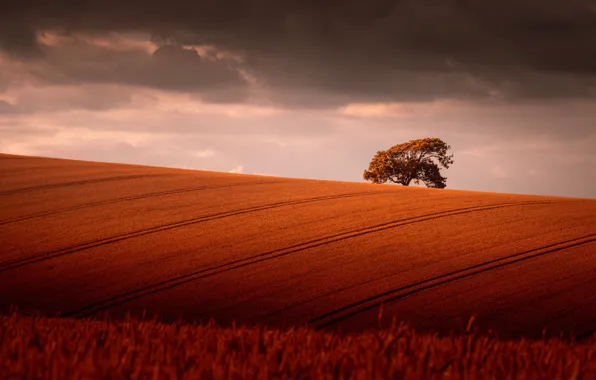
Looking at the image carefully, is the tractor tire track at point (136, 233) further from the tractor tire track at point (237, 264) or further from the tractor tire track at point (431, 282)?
the tractor tire track at point (431, 282)

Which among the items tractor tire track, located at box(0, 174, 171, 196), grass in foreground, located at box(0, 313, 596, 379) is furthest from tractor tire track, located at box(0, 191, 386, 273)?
grass in foreground, located at box(0, 313, 596, 379)

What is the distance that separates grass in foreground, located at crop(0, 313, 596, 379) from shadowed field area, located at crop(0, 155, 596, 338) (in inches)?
179

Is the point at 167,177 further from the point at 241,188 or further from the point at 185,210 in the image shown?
the point at 185,210

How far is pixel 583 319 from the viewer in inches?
499

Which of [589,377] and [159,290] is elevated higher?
[589,377]

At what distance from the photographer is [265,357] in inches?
88.3

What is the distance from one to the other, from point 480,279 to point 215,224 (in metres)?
9.05

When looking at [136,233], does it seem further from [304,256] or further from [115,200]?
[115,200]

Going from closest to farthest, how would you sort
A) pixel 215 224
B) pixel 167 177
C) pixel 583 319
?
pixel 583 319 < pixel 215 224 < pixel 167 177

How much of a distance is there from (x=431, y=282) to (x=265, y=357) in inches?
505

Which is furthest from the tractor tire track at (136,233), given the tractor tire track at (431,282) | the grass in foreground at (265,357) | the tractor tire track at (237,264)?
the grass in foreground at (265,357)

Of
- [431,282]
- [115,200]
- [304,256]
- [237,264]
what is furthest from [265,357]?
[115,200]

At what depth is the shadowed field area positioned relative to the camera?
42.6 ft

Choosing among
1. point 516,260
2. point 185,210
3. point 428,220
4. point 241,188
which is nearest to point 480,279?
point 516,260
